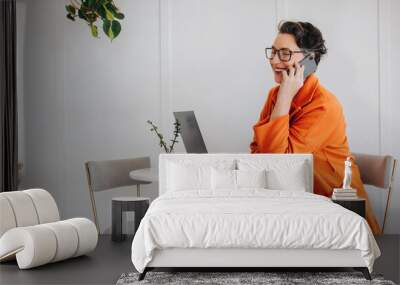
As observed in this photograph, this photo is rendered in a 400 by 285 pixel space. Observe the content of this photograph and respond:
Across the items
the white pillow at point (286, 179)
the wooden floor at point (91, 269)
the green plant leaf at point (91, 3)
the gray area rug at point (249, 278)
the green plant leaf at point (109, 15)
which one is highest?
the green plant leaf at point (91, 3)

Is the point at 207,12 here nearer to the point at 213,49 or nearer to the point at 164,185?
the point at 213,49

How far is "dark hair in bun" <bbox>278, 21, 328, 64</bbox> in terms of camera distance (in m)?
7.25

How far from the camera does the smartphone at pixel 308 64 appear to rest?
721cm

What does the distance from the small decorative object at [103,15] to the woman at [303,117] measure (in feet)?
5.22

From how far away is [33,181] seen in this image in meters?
7.55

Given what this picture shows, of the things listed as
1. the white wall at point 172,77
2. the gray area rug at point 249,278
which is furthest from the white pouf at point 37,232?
the white wall at point 172,77

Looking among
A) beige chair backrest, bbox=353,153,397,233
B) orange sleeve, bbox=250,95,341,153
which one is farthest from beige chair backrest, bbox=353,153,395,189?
orange sleeve, bbox=250,95,341,153

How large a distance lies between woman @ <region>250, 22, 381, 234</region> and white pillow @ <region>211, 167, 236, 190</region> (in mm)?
1130

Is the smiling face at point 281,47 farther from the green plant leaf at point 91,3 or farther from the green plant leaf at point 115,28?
the green plant leaf at point 91,3

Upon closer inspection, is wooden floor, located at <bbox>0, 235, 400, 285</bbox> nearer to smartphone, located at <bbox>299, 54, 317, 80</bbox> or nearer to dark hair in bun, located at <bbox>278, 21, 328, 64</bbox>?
smartphone, located at <bbox>299, 54, 317, 80</bbox>

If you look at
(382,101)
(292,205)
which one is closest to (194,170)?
(292,205)

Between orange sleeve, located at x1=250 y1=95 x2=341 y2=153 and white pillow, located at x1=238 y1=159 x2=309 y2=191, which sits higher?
orange sleeve, located at x1=250 y1=95 x2=341 y2=153

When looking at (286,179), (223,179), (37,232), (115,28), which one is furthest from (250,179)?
(115,28)

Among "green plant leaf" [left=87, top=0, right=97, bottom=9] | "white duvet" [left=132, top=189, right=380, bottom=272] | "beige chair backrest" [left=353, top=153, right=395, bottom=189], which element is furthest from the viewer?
"green plant leaf" [left=87, top=0, right=97, bottom=9]
